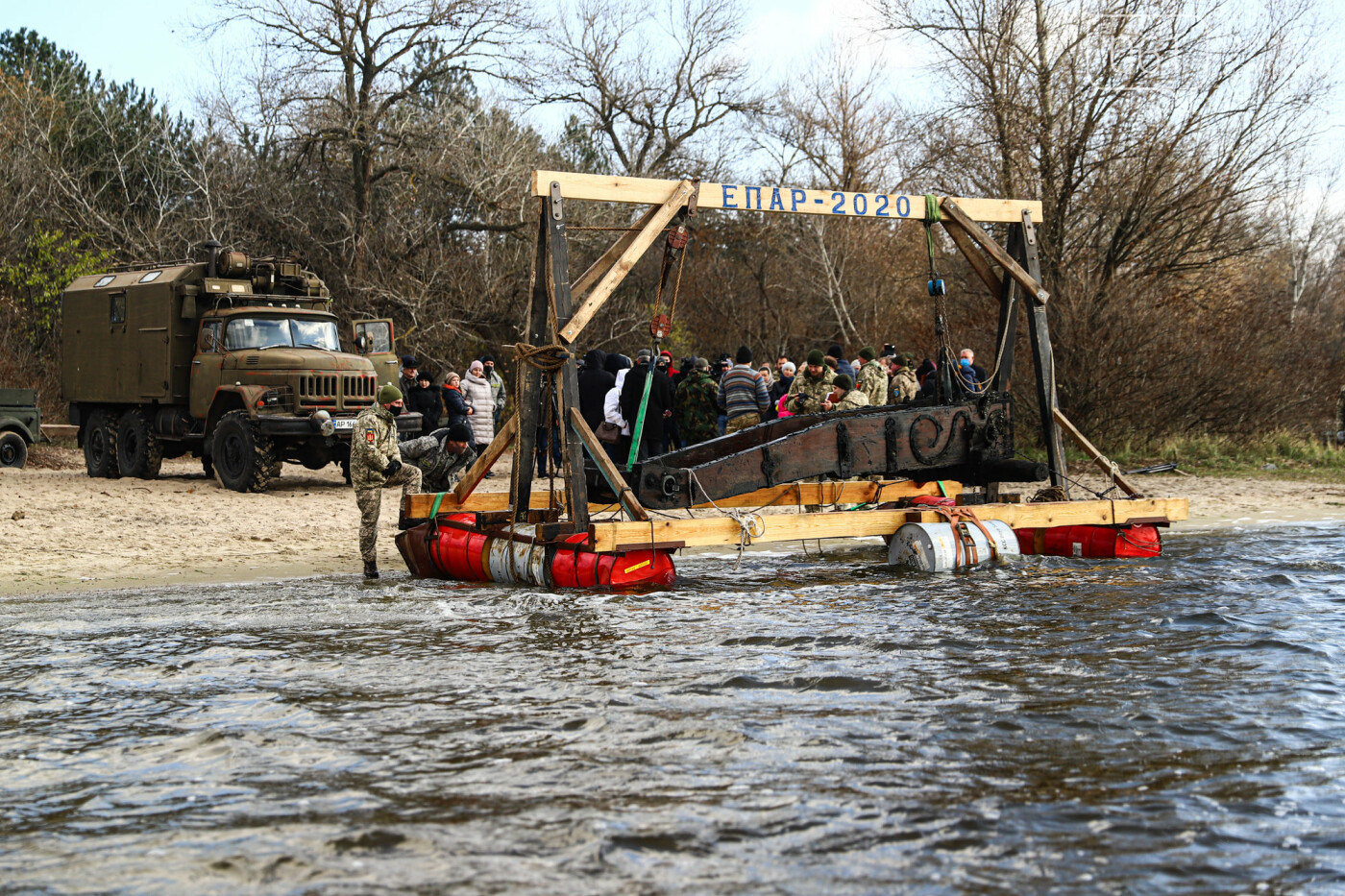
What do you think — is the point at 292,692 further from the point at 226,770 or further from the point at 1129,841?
the point at 1129,841

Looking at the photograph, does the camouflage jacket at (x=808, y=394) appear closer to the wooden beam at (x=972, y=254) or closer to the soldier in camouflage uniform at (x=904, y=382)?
the soldier in camouflage uniform at (x=904, y=382)

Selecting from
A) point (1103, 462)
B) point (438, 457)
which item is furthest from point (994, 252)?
point (438, 457)

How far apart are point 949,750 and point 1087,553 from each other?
19.7ft

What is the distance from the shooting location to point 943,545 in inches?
398

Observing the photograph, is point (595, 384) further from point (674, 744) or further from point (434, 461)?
point (674, 744)

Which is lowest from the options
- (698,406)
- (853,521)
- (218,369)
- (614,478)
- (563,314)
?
(853,521)

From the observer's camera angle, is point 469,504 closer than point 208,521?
Yes

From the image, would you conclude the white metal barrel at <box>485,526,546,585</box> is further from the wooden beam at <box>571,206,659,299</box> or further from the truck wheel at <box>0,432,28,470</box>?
the truck wheel at <box>0,432,28,470</box>

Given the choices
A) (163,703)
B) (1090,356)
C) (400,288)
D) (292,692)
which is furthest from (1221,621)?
(400,288)

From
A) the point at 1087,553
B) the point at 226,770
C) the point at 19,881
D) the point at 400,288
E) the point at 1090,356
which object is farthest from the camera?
the point at 400,288

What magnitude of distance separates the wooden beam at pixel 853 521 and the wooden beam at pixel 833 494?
1470mm

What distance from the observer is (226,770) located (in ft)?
17.9

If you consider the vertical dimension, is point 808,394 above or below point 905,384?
below

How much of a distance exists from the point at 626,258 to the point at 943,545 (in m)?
3.40
